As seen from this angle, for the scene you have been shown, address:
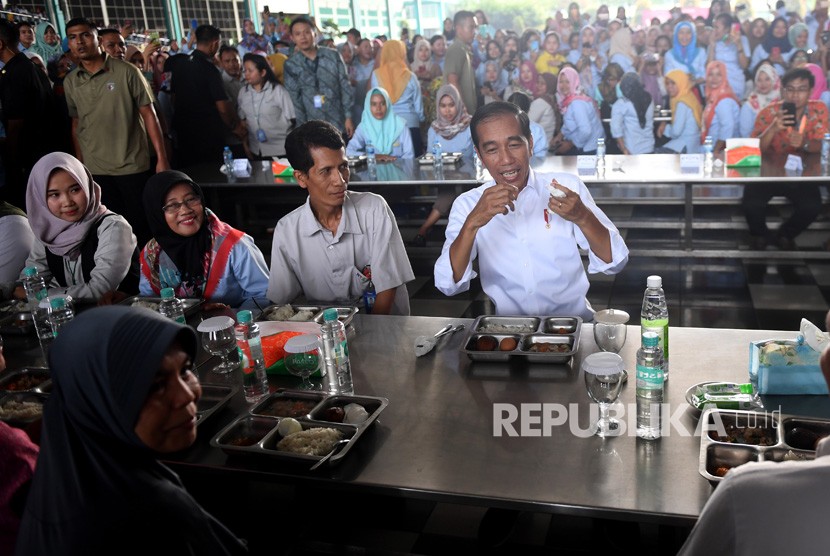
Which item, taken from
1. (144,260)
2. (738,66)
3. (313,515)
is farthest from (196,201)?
(738,66)

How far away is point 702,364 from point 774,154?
302 centimetres

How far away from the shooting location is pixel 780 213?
5.23m

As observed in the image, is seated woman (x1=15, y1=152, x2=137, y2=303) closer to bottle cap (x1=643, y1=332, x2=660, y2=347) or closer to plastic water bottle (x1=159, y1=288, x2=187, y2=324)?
plastic water bottle (x1=159, y1=288, x2=187, y2=324)

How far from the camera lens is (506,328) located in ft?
6.77

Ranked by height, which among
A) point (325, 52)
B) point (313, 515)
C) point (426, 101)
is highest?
point (325, 52)

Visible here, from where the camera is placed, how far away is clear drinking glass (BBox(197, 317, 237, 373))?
202 cm

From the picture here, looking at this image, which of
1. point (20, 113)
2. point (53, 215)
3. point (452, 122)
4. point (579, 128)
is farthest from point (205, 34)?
point (53, 215)

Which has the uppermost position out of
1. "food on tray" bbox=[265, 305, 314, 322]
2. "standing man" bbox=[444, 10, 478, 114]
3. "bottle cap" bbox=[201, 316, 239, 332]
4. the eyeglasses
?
"standing man" bbox=[444, 10, 478, 114]

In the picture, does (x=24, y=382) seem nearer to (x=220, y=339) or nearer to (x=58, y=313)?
(x=58, y=313)

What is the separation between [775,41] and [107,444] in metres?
8.10

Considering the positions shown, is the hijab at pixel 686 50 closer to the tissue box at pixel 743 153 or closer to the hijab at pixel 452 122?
the hijab at pixel 452 122

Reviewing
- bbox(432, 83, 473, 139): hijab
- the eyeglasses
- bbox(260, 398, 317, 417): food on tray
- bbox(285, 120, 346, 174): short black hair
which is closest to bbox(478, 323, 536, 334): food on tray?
bbox(260, 398, 317, 417): food on tray

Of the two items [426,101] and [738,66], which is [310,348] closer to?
[426,101]

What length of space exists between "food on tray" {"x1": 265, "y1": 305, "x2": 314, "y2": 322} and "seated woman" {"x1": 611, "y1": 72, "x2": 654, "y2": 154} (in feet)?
13.8
